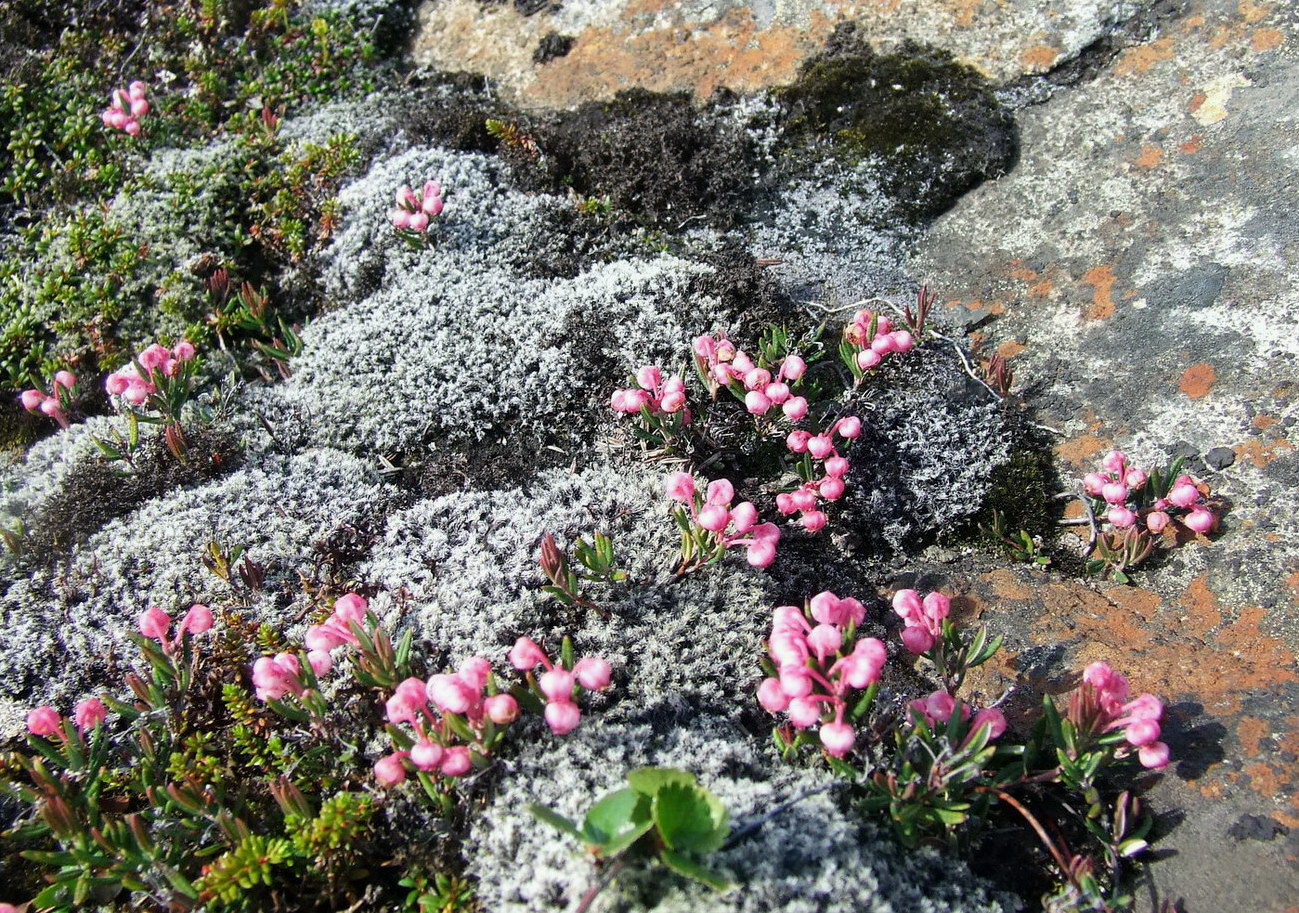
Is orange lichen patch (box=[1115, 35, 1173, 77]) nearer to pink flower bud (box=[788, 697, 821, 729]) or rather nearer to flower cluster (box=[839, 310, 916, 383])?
flower cluster (box=[839, 310, 916, 383])

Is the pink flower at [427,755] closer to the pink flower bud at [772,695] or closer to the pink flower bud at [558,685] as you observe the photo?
the pink flower bud at [558,685]

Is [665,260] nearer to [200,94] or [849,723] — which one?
[849,723]

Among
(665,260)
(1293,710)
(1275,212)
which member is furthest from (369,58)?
(1293,710)

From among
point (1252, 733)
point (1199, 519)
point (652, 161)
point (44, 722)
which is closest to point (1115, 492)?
point (1199, 519)

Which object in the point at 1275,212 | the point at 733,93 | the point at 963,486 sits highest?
the point at 733,93

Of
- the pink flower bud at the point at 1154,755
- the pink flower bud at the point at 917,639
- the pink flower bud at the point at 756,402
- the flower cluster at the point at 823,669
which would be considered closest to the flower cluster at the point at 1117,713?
the pink flower bud at the point at 1154,755

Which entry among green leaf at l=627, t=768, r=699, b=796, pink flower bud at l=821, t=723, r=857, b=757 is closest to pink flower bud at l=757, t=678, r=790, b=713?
pink flower bud at l=821, t=723, r=857, b=757

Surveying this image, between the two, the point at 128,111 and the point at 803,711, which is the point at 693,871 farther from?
the point at 128,111
